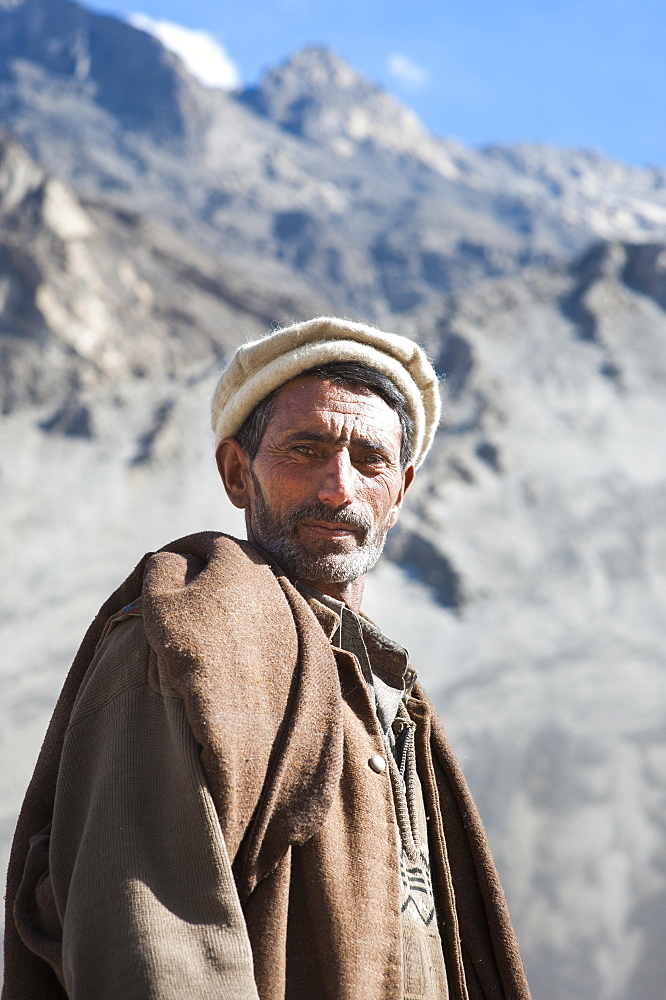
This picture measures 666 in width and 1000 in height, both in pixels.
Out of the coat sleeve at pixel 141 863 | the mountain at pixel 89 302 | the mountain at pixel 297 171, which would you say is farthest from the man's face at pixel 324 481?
the mountain at pixel 297 171

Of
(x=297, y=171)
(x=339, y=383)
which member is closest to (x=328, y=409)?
(x=339, y=383)

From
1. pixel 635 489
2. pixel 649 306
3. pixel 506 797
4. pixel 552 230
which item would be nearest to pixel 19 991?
pixel 506 797

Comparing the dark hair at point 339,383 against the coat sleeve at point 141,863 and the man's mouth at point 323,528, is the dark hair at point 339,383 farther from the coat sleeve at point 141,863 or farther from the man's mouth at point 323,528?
the coat sleeve at point 141,863

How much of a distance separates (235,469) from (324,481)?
206 millimetres

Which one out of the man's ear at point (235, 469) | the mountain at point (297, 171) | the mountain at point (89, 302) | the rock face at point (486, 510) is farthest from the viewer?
the mountain at point (297, 171)

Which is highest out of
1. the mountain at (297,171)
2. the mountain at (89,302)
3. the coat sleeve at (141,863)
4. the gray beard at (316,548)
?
the mountain at (297,171)

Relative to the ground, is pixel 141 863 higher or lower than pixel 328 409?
lower

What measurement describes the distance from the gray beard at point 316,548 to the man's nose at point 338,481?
13 millimetres

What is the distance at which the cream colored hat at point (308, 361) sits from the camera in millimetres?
1456

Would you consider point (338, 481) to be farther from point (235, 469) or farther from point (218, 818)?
point (218, 818)

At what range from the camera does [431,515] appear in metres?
17.5

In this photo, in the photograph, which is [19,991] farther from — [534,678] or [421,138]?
[421,138]

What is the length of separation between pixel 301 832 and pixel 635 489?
19.2 metres

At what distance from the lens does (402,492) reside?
5.23ft
